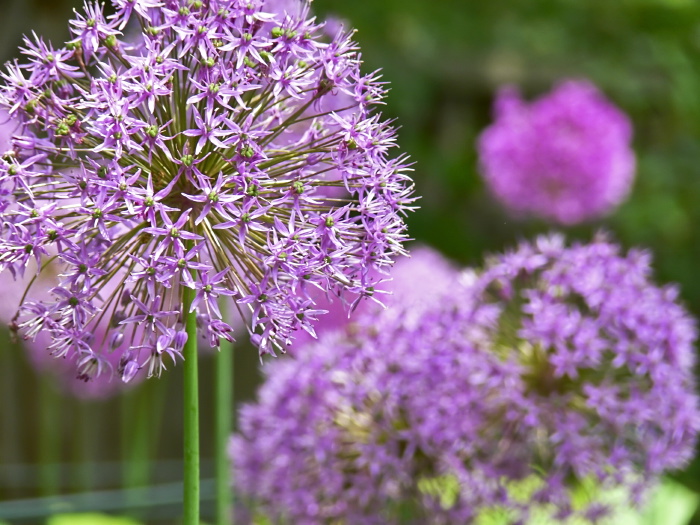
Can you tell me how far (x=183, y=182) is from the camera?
1.13 meters

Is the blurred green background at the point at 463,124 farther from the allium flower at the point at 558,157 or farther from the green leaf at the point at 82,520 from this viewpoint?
the green leaf at the point at 82,520

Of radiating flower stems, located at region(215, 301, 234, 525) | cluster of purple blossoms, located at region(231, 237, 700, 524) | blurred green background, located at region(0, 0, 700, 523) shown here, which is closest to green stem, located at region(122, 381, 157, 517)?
blurred green background, located at region(0, 0, 700, 523)

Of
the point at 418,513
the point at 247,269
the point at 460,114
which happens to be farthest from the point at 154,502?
the point at 460,114

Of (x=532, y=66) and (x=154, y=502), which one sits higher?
(x=532, y=66)

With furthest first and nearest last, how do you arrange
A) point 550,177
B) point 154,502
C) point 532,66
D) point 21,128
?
point 532,66 < point 550,177 < point 154,502 < point 21,128

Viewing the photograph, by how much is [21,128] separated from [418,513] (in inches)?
45.7

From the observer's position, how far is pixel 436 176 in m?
5.09

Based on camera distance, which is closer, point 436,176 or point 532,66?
point 436,176

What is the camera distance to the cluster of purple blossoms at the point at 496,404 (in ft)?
5.95

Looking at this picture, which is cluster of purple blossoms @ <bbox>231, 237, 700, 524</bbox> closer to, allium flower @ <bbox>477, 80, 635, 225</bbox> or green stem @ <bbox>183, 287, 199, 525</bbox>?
green stem @ <bbox>183, 287, 199, 525</bbox>

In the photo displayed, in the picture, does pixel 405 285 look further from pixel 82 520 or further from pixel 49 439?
pixel 49 439

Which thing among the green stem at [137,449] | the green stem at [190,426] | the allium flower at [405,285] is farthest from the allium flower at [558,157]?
the green stem at [190,426]

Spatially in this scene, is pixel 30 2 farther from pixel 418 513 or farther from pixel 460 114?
pixel 418 513

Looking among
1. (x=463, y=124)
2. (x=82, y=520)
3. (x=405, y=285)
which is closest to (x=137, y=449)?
(x=82, y=520)
